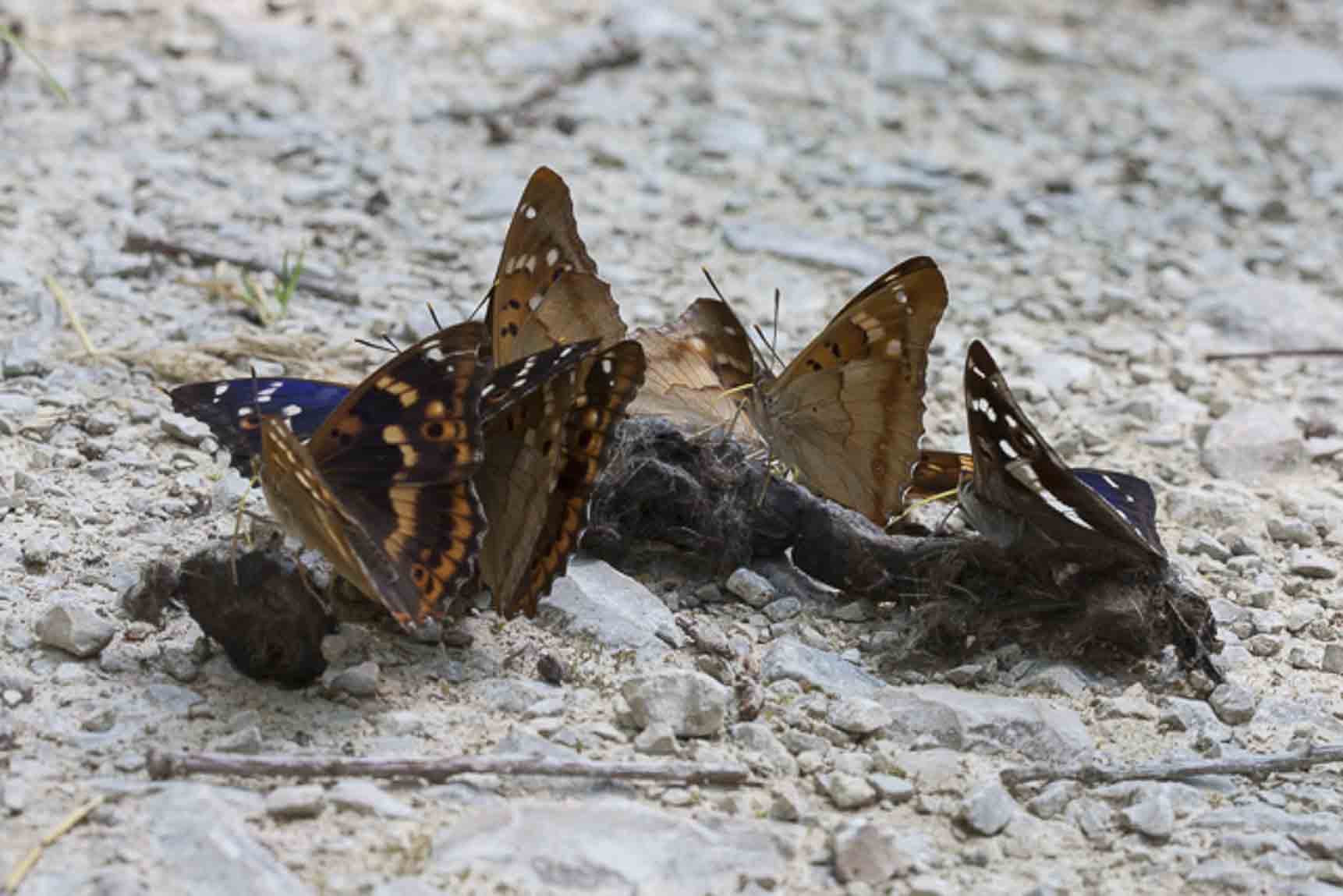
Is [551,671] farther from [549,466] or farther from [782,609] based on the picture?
[782,609]

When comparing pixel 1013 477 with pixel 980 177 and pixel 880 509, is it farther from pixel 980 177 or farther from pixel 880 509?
pixel 980 177

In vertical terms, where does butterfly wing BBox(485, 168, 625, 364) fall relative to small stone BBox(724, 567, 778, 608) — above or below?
above

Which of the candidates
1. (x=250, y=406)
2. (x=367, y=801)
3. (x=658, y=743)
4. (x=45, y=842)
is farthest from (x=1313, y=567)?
(x=45, y=842)

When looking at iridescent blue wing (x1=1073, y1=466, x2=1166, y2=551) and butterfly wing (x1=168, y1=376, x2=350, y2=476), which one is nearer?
butterfly wing (x1=168, y1=376, x2=350, y2=476)

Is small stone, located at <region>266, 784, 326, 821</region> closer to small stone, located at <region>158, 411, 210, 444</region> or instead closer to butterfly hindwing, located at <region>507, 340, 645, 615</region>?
butterfly hindwing, located at <region>507, 340, 645, 615</region>

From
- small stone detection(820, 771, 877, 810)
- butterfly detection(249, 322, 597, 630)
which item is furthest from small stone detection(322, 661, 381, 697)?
small stone detection(820, 771, 877, 810)

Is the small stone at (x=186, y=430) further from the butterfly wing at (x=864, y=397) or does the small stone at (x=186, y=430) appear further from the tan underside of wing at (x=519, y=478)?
the butterfly wing at (x=864, y=397)

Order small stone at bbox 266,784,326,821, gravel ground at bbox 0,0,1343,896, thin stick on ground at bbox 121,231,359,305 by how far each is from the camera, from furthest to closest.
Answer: thin stick on ground at bbox 121,231,359,305
gravel ground at bbox 0,0,1343,896
small stone at bbox 266,784,326,821
